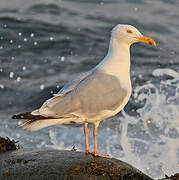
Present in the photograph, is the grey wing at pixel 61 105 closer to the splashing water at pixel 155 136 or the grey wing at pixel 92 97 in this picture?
the grey wing at pixel 92 97

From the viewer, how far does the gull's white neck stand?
15.2 ft

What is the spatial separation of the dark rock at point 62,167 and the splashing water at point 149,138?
3117 millimetres

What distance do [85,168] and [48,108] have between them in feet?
2.40

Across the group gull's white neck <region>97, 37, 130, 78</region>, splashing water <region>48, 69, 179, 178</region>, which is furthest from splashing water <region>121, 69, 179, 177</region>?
gull's white neck <region>97, 37, 130, 78</region>

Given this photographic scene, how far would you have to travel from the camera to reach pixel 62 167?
13.2 ft

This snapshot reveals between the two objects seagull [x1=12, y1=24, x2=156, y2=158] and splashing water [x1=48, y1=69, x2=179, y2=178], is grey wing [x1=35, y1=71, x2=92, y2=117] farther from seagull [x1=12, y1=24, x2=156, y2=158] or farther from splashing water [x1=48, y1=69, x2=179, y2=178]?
splashing water [x1=48, y1=69, x2=179, y2=178]

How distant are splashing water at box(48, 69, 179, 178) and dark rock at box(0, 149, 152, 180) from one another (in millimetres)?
3117

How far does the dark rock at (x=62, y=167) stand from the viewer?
3.94 meters

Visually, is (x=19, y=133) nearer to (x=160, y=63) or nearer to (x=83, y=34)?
(x=160, y=63)

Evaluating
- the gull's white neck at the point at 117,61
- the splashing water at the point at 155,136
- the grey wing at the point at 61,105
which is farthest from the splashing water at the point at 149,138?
the grey wing at the point at 61,105

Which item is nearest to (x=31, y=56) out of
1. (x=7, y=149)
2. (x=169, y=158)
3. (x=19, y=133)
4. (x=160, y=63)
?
(x=160, y=63)

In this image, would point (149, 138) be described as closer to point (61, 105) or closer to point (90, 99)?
point (90, 99)

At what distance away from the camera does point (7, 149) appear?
4.61 m

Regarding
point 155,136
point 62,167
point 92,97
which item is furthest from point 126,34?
point 155,136
